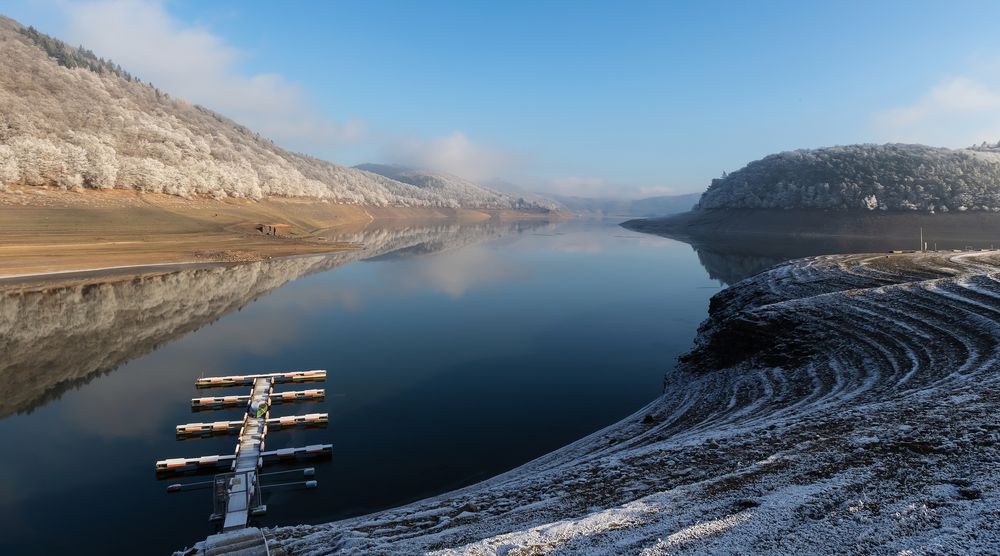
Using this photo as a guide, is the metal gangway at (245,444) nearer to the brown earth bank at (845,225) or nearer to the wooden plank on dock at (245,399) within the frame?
the wooden plank on dock at (245,399)

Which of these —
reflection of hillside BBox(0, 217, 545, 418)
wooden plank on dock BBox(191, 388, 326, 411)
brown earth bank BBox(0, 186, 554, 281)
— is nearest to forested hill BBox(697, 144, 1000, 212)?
brown earth bank BBox(0, 186, 554, 281)

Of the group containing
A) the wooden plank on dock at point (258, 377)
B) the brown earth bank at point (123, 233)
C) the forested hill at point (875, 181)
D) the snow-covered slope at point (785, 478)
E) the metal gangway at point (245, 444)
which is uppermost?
the forested hill at point (875, 181)

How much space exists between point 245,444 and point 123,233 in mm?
69980

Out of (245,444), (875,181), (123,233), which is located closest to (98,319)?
(245,444)

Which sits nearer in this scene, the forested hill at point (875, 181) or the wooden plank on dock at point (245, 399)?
the wooden plank on dock at point (245, 399)

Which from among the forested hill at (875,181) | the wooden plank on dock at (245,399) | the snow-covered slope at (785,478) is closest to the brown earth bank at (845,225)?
the forested hill at (875,181)

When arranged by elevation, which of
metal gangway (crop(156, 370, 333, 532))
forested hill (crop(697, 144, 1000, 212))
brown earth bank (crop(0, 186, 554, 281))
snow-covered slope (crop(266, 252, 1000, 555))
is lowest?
metal gangway (crop(156, 370, 333, 532))

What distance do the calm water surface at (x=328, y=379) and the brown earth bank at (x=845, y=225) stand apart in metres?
79.0

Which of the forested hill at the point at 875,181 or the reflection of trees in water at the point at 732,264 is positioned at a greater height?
the forested hill at the point at 875,181

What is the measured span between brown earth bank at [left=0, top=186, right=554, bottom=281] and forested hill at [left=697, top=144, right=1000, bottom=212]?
12332 cm

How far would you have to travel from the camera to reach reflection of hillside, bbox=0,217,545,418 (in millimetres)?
27141

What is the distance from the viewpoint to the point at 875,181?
408 feet

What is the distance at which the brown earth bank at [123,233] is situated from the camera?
56.2 metres

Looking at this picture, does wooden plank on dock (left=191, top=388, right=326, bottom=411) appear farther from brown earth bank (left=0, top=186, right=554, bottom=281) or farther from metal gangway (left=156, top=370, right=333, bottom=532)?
brown earth bank (left=0, top=186, right=554, bottom=281)
